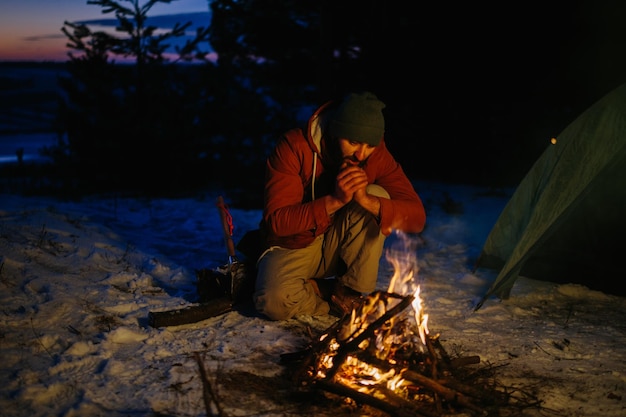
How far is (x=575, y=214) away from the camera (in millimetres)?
4883

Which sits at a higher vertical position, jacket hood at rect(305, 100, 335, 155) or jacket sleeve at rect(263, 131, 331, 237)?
jacket hood at rect(305, 100, 335, 155)

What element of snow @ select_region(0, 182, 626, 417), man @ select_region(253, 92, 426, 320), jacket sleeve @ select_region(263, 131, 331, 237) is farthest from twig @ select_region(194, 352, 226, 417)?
jacket sleeve @ select_region(263, 131, 331, 237)

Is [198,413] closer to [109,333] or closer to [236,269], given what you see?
[109,333]

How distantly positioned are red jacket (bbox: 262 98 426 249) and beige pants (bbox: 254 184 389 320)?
0.10m

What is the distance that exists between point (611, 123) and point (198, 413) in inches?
131

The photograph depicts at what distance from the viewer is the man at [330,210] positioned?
355 cm

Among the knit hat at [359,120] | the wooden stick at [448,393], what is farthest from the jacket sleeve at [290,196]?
the wooden stick at [448,393]

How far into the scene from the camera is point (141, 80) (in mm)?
9172

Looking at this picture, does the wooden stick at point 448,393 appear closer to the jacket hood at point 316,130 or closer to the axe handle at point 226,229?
the jacket hood at point 316,130

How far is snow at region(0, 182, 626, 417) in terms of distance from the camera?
283cm

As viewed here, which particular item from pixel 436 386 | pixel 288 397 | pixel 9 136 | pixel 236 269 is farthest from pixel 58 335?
pixel 9 136

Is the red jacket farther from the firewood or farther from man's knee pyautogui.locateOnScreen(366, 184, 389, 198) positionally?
the firewood

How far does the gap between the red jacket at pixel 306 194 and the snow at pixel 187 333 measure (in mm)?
673

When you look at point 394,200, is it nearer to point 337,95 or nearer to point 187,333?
point 187,333
